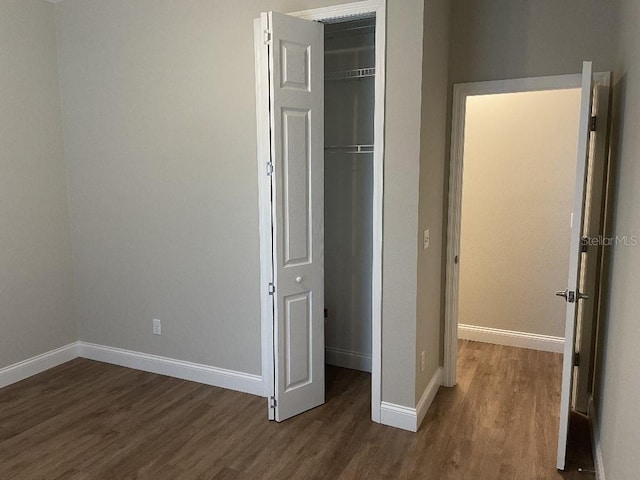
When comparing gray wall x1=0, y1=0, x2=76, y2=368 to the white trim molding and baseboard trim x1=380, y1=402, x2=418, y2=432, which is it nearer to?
the white trim molding

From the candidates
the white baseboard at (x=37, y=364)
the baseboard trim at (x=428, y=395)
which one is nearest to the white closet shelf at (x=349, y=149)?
the baseboard trim at (x=428, y=395)

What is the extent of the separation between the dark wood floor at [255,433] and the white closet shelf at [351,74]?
90.0 inches

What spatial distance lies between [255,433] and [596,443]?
1902 millimetres

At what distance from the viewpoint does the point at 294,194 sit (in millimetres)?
2928

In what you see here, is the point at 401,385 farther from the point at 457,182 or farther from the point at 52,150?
the point at 52,150

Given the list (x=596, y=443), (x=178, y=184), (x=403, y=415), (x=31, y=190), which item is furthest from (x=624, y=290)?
(x=31, y=190)

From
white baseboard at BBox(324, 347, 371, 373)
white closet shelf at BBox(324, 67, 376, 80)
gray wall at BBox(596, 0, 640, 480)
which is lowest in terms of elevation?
white baseboard at BBox(324, 347, 371, 373)

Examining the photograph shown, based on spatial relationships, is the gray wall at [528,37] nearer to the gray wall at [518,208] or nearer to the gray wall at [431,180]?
the gray wall at [431,180]

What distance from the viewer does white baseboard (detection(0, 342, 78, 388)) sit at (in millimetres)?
3594

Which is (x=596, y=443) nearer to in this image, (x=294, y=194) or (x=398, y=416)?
(x=398, y=416)

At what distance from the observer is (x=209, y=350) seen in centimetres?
360

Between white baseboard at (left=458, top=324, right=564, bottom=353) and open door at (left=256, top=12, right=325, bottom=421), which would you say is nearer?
open door at (left=256, top=12, right=325, bottom=421)

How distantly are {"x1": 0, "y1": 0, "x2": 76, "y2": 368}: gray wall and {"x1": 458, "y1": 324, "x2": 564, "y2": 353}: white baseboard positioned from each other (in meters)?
3.57

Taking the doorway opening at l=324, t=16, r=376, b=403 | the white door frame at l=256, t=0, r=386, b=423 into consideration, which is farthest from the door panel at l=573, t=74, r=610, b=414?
the doorway opening at l=324, t=16, r=376, b=403
